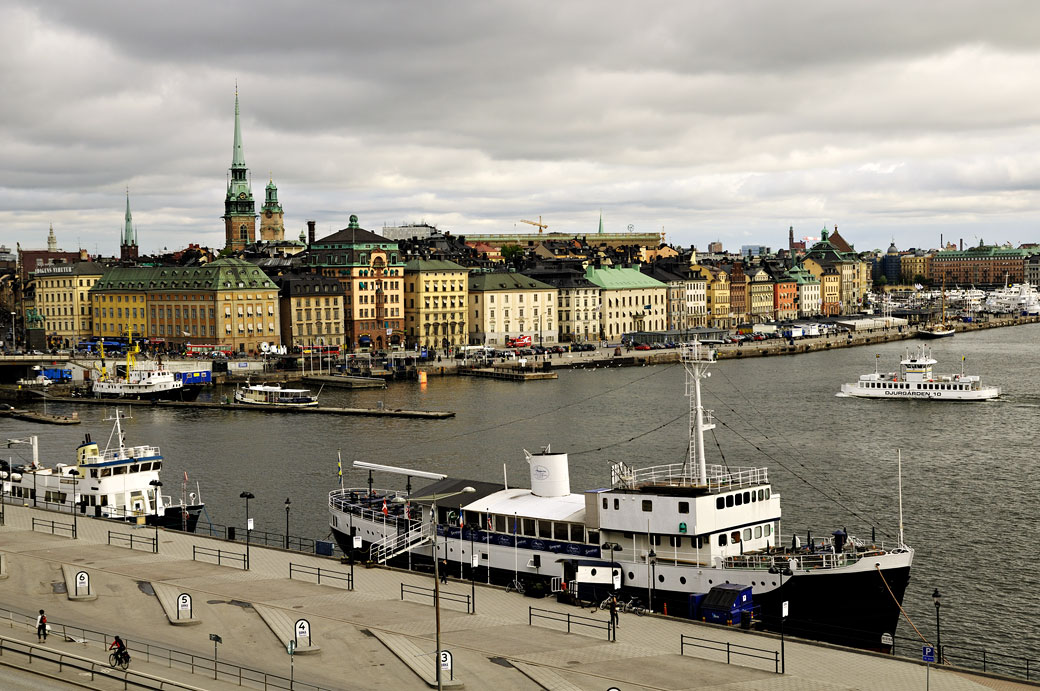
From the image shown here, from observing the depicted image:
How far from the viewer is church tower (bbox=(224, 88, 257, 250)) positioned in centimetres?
19588

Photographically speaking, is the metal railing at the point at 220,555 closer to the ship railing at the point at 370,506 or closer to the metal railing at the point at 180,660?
the ship railing at the point at 370,506

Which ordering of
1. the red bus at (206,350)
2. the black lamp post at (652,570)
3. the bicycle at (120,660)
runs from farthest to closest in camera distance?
1. the red bus at (206,350)
2. the black lamp post at (652,570)
3. the bicycle at (120,660)

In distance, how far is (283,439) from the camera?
6875cm

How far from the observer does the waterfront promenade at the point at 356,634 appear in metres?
24.0

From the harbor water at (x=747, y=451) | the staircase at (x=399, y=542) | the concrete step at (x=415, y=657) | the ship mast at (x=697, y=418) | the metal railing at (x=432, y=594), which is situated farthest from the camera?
the harbor water at (x=747, y=451)

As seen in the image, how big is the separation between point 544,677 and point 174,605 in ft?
32.7

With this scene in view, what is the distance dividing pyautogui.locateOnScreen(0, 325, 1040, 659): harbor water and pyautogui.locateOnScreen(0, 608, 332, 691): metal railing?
52.2ft

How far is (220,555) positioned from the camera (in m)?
34.4

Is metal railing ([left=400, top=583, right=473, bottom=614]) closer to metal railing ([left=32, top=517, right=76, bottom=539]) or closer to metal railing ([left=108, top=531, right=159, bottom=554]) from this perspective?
metal railing ([left=108, top=531, right=159, bottom=554])

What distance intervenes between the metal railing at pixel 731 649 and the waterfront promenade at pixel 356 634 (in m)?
0.10

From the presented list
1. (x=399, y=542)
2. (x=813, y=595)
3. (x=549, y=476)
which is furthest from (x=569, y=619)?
(x=399, y=542)

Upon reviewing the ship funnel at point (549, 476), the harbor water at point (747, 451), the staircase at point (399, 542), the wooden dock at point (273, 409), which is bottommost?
the harbor water at point (747, 451)

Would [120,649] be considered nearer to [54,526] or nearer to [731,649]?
[731,649]

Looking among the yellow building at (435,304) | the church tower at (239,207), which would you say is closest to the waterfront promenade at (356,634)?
the yellow building at (435,304)
